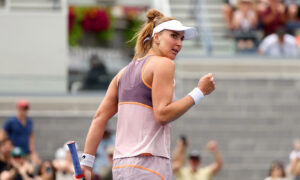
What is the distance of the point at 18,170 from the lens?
10.6 meters

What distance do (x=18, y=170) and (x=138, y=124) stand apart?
5.61 meters

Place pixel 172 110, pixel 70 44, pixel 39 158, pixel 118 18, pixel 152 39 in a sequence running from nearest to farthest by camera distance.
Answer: pixel 172 110
pixel 152 39
pixel 39 158
pixel 70 44
pixel 118 18

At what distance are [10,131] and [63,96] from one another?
1.53 m

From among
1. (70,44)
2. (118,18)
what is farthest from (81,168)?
(118,18)

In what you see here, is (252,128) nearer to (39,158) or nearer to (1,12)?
(39,158)

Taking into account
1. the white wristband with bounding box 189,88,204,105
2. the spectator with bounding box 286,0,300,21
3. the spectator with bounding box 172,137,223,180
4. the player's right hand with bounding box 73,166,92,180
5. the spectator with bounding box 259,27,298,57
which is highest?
the spectator with bounding box 286,0,300,21

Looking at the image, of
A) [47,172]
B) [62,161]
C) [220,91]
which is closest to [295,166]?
[220,91]

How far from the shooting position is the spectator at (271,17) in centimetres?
1499

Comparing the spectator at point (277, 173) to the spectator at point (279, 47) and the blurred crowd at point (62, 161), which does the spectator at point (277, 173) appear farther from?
the spectator at point (279, 47)

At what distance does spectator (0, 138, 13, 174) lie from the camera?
1094 cm

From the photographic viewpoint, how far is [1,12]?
15.2 meters

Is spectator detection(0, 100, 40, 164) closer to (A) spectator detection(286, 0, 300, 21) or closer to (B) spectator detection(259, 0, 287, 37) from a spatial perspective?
(B) spectator detection(259, 0, 287, 37)

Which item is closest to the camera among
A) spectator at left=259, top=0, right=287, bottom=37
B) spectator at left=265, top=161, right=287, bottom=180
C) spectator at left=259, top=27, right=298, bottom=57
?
spectator at left=265, top=161, right=287, bottom=180

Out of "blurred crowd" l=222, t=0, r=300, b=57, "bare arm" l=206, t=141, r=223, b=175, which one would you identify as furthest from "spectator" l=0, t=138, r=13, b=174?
"blurred crowd" l=222, t=0, r=300, b=57
